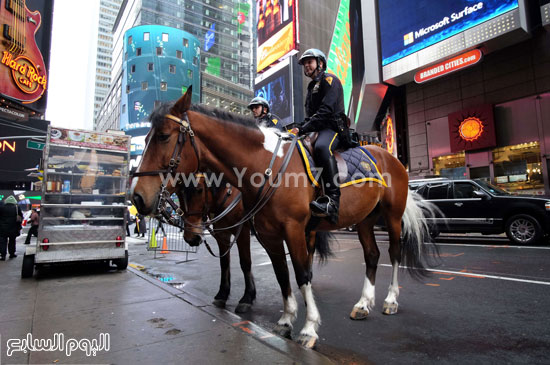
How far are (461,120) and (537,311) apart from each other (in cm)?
1711

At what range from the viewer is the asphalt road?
2.83 meters

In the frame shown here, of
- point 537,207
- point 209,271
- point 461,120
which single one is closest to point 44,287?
point 209,271

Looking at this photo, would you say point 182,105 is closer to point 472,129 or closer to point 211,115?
point 211,115

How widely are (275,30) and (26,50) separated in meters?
37.9

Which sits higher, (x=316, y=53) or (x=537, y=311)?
(x=316, y=53)

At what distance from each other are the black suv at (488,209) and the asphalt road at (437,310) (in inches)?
75.6

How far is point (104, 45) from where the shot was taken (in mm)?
134750

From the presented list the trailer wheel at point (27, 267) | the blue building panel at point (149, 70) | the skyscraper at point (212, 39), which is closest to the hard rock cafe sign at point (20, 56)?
the trailer wheel at point (27, 267)

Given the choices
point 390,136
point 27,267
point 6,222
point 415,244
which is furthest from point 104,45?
point 415,244

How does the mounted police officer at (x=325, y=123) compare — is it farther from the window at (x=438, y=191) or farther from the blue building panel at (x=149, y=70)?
the blue building panel at (x=149, y=70)

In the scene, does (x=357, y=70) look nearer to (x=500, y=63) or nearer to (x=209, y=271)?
(x=500, y=63)

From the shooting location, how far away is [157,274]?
24.5 ft

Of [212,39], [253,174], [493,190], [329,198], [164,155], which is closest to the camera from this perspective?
[164,155]

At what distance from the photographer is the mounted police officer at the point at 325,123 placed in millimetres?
3260
